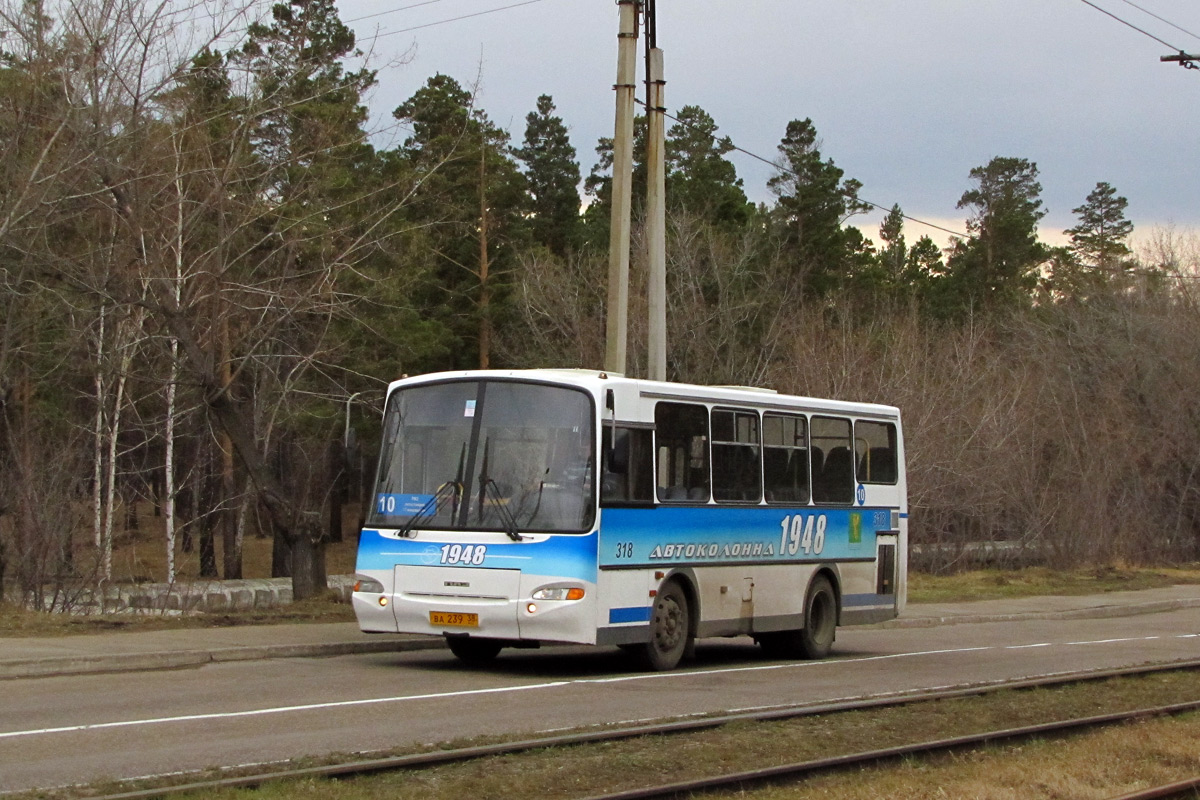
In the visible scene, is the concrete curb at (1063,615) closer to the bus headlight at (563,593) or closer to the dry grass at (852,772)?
the bus headlight at (563,593)

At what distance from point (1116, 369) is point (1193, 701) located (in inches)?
1747

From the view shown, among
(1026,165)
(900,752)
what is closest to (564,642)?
(900,752)

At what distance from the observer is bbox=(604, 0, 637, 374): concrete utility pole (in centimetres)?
1983

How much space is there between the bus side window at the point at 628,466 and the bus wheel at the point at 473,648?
7.44 feet

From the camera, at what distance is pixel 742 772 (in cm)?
933

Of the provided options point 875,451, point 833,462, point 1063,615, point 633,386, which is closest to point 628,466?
point 633,386

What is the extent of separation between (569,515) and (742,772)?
565cm

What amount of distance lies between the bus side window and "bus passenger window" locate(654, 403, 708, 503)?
0.20m

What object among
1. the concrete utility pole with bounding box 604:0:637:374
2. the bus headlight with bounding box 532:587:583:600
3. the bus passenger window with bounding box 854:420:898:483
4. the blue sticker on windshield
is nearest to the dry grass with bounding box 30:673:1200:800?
the bus headlight with bounding box 532:587:583:600

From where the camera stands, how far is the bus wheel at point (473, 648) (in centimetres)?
1625

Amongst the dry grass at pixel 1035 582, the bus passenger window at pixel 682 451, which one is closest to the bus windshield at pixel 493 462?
the bus passenger window at pixel 682 451

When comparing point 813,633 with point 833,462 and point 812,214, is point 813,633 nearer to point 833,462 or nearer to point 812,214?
point 833,462

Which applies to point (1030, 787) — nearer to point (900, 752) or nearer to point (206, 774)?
point (900, 752)

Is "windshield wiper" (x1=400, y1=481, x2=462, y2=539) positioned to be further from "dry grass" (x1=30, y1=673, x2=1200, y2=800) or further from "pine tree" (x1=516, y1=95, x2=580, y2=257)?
"pine tree" (x1=516, y1=95, x2=580, y2=257)
